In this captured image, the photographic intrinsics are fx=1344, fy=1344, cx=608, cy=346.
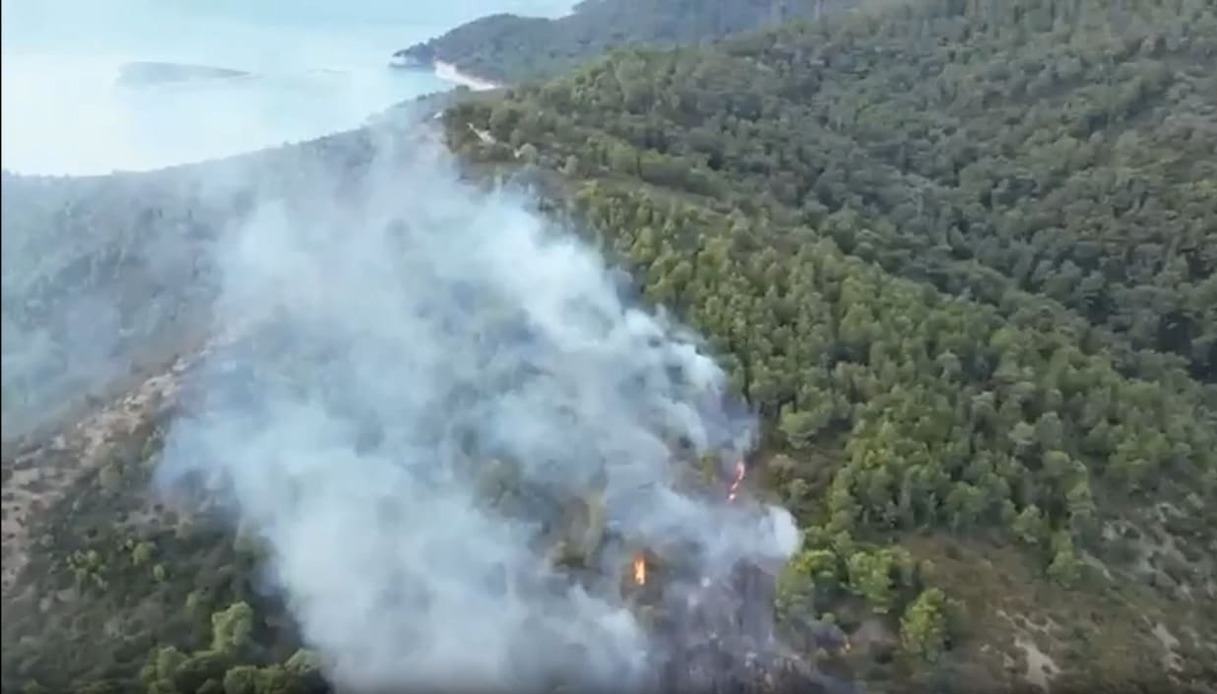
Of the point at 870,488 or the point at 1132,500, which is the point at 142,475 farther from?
the point at 1132,500

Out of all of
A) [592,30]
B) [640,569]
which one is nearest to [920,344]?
[640,569]

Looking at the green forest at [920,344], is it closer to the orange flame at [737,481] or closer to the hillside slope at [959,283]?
the hillside slope at [959,283]

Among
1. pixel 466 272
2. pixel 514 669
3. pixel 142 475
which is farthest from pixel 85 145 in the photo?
pixel 466 272

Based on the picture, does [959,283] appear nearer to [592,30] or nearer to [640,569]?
[640,569]

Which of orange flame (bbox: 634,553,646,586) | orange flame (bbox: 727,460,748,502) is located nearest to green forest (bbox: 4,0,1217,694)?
orange flame (bbox: 727,460,748,502)

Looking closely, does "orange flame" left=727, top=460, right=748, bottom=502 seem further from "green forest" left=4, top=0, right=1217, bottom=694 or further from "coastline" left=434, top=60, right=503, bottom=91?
"coastline" left=434, top=60, right=503, bottom=91

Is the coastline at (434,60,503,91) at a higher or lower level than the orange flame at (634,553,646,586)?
higher
